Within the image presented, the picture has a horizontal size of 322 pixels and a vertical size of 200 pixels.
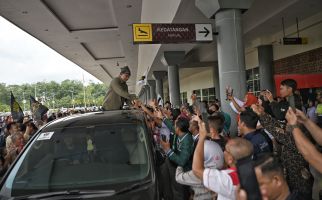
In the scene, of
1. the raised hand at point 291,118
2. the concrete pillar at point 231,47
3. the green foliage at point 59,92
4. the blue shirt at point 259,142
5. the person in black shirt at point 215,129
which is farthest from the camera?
the green foliage at point 59,92

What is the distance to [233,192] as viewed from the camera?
271cm

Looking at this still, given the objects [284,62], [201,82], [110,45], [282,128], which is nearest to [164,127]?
[282,128]

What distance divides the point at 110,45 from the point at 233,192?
24149 mm

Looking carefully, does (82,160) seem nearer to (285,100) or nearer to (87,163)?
(87,163)

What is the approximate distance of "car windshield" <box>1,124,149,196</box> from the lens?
125 inches

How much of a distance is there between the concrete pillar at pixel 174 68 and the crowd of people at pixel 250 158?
11.8 m

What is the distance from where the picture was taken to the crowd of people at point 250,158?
2.19m

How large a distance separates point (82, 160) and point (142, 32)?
5.87 meters

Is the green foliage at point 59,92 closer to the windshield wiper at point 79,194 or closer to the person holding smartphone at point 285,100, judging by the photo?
the person holding smartphone at point 285,100

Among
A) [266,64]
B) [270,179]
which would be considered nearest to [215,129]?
[270,179]

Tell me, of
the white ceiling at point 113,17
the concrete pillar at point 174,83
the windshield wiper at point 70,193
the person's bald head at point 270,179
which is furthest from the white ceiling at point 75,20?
the person's bald head at point 270,179

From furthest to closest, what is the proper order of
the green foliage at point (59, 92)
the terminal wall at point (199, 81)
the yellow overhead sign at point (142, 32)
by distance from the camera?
the green foliage at point (59, 92) < the terminal wall at point (199, 81) < the yellow overhead sign at point (142, 32)

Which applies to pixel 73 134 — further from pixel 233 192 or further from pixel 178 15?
pixel 178 15

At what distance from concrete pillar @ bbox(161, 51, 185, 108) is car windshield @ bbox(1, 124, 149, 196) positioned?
13918mm
